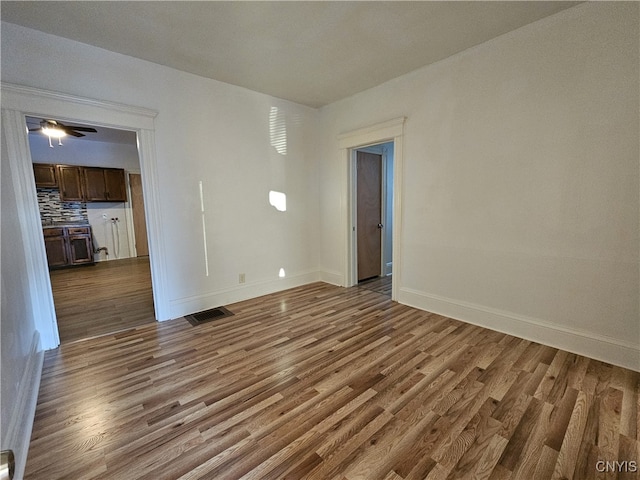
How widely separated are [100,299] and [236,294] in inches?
82.2

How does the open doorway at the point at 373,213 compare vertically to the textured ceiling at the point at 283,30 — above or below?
below

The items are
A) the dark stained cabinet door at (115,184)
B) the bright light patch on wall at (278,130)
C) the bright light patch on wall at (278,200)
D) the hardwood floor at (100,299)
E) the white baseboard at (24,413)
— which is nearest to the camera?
the white baseboard at (24,413)

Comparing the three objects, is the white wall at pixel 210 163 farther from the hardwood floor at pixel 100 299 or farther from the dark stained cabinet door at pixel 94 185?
the dark stained cabinet door at pixel 94 185

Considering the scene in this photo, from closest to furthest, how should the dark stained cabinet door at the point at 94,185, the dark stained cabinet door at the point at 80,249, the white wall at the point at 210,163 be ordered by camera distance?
the white wall at the point at 210,163, the dark stained cabinet door at the point at 80,249, the dark stained cabinet door at the point at 94,185

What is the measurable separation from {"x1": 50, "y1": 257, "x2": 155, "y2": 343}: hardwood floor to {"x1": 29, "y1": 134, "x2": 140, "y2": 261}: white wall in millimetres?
886

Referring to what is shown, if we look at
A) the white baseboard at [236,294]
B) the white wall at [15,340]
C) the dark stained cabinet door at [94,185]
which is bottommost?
the white baseboard at [236,294]

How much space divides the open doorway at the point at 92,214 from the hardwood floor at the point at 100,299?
17mm

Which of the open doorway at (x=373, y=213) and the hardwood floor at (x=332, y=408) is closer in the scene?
the hardwood floor at (x=332, y=408)

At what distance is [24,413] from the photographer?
1.66m

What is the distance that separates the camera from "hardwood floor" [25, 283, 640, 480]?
4.72ft

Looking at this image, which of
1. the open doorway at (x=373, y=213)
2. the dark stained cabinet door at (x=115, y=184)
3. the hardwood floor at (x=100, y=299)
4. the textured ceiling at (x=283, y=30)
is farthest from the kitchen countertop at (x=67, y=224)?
the open doorway at (x=373, y=213)

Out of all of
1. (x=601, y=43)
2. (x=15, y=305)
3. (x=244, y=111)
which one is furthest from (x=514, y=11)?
(x=15, y=305)

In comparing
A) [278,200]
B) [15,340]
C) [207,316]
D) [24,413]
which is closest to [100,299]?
[207,316]

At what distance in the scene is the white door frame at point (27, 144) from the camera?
2383mm
